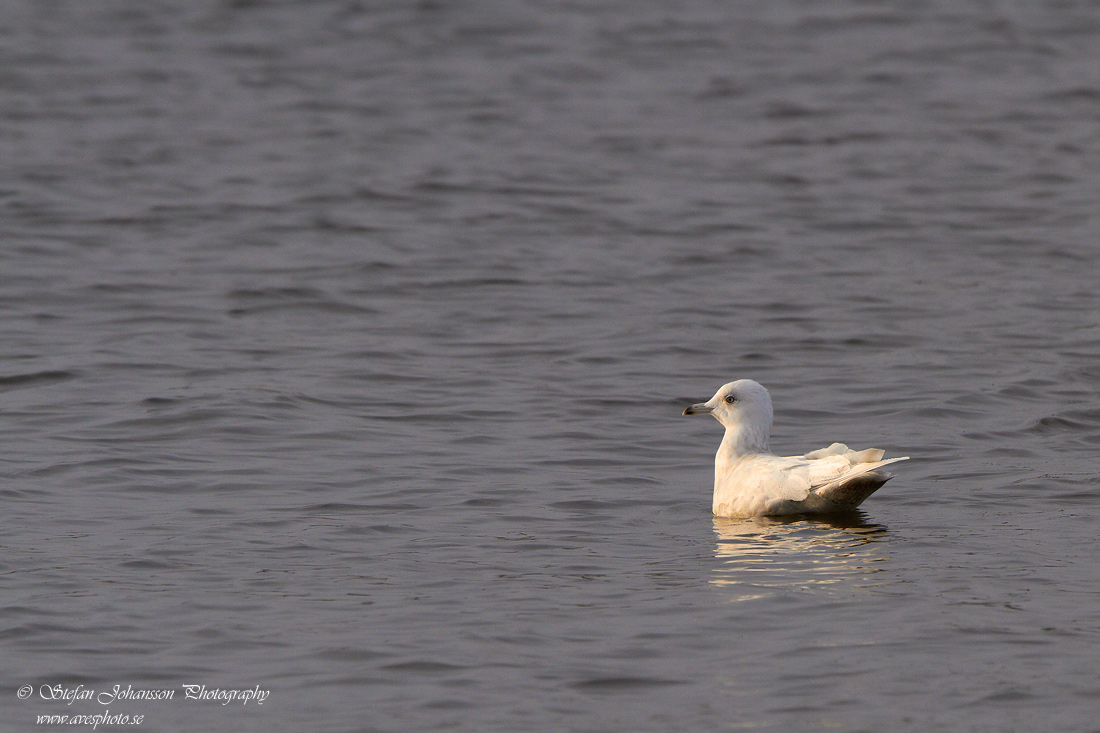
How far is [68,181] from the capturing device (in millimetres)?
21453

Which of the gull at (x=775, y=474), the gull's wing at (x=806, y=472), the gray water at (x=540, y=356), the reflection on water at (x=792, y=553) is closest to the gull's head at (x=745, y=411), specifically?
the gull at (x=775, y=474)

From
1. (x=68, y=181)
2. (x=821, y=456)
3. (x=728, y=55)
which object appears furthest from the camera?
(x=728, y=55)

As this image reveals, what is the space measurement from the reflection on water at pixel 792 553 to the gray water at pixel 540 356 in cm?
5

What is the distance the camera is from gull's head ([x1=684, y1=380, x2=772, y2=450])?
10.8 metres

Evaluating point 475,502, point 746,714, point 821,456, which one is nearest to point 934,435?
point 821,456

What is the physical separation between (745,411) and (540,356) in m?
4.04

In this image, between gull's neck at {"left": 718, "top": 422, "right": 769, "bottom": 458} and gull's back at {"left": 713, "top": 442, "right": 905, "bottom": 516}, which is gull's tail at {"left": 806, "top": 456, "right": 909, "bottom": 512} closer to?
gull's back at {"left": 713, "top": 442, "right": 905, "bottom": 516}

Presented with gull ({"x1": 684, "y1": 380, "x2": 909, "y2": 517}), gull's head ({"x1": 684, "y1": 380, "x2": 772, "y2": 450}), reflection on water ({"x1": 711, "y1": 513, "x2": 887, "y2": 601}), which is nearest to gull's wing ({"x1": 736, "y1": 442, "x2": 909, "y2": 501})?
gull ({"x1": 684, "y1": 380, "x2": 909, "y2": 517})

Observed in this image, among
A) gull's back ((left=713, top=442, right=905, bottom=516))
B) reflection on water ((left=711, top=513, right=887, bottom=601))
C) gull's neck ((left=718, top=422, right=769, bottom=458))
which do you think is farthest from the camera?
gull's neck ((left=718, top=422, right=769, bottom=458))

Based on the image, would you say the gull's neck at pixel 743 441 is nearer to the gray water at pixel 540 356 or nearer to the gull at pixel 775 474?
the gull at pixel 775 474

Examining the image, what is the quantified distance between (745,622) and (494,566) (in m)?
1.63

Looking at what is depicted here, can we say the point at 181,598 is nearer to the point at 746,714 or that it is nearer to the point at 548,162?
the point at 746,714

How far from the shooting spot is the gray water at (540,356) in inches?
308

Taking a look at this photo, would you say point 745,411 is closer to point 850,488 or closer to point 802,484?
point 802,484
